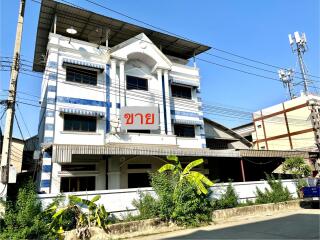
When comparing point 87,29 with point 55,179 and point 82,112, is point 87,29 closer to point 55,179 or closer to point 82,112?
point 82,112

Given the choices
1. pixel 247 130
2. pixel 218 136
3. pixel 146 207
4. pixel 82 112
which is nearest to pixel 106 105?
pixel 82 112

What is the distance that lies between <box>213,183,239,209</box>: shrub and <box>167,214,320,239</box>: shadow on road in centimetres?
225

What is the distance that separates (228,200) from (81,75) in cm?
1167

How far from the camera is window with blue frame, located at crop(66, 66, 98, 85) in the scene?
58.5 feet

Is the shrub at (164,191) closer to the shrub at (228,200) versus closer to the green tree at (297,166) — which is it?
the shrub at (228,200)

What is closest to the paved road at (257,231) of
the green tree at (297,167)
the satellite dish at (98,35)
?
the green tree at (297,167)

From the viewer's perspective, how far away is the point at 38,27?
19.3m

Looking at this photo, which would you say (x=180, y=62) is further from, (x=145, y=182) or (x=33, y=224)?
(x=33, y=224)

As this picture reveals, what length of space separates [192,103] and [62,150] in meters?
11.7

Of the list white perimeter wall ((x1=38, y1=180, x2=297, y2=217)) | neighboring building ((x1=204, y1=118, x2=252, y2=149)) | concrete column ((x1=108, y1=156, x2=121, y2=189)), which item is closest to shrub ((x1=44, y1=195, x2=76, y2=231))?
white perimeter wall ((x1=38, y1=180, x2=297, y2=217))

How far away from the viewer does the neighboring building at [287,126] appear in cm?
3362

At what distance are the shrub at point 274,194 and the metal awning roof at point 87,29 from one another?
12242mm

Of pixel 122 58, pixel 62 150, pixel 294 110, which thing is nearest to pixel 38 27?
pixel 122 58

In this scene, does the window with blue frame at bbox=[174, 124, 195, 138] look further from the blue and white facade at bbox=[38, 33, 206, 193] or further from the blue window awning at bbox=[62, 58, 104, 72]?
the blue window awning at bbox=[62, 58, 104, 72]
